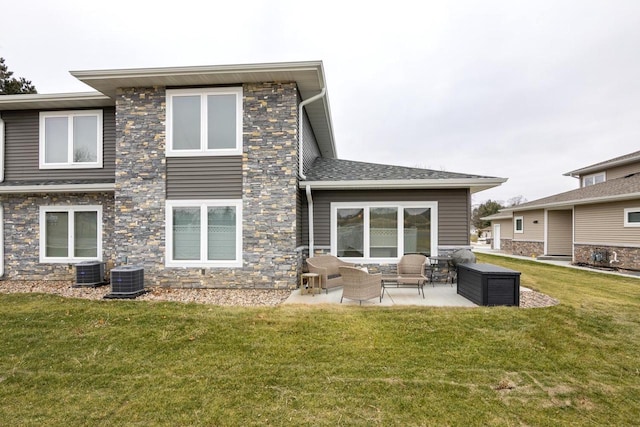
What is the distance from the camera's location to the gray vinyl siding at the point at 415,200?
26.9 ft

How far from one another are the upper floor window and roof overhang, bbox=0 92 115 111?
25.1 meters

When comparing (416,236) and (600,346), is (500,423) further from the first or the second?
(416,236)

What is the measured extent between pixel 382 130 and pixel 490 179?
77.4 feet

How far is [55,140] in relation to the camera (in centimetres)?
888

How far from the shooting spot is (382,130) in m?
29.8

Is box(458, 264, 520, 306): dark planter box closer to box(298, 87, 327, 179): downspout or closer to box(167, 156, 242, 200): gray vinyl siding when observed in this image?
box(298, 87, 327, 179): downspout

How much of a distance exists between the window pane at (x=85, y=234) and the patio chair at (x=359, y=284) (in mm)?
7652

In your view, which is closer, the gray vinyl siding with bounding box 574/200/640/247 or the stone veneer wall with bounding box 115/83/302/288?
the stone veneer wall with bounding box 115/83/302/288

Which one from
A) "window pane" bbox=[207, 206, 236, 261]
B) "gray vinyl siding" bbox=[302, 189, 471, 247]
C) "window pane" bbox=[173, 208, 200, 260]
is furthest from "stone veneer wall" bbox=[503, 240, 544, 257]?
"window pane" bbox=[173, 208, 200, 260]

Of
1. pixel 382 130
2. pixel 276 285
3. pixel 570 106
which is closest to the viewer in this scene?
pixel 276 285

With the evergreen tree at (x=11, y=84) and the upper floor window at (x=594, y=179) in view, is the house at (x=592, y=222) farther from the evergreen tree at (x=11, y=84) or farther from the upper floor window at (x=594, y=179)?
the evergreen tree at (x=11, y=84)

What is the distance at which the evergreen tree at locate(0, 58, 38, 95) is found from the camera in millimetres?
17156

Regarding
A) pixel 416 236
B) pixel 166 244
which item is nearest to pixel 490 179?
pixel 416 236

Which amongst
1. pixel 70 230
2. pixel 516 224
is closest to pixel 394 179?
pixel 70 230
